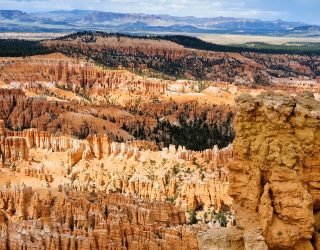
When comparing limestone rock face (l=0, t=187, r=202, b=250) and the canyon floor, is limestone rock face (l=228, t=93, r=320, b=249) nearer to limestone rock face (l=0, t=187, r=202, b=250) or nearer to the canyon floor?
the canyon floor

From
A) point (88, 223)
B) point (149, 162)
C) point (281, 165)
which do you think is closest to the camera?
point (281, 165)

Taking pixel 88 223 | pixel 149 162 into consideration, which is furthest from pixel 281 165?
pixel 149 162

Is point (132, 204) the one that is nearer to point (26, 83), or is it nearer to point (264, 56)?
point (26, 83)

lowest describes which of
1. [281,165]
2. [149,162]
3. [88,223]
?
[149,162]

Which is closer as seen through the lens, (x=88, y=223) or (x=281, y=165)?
(x=281, y=165)

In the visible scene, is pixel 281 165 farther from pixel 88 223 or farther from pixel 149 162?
pixel 149 162

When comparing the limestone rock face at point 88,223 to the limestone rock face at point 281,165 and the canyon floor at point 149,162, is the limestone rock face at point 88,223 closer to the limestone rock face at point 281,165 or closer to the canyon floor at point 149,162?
the canyon floor at point 149,162

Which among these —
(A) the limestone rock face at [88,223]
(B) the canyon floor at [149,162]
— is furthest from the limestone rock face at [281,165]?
(A) the limestone rock face at [88,223]
